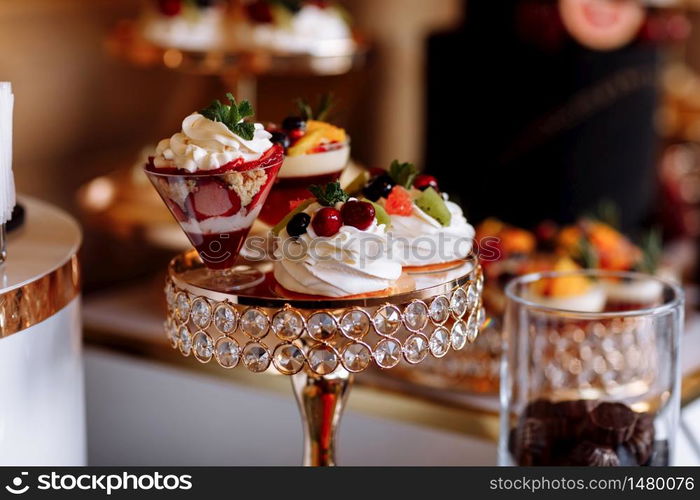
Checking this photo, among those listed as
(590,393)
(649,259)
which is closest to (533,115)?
(649,259)

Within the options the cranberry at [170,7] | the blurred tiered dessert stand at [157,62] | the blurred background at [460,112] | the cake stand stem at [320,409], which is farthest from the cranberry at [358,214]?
the cranberry at [170,7]

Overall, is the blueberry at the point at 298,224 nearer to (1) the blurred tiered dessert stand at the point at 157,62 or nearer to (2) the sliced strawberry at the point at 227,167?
(2) the sliced strawberry at the point at 227,167

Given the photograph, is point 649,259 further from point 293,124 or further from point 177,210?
point 177,210

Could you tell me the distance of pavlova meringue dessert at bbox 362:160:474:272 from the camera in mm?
1040

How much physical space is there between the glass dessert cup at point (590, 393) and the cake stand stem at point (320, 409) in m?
0.24

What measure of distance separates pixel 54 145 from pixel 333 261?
170 centimetres

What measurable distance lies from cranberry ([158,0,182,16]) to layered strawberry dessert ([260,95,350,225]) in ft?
3.39

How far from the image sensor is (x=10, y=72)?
234cm

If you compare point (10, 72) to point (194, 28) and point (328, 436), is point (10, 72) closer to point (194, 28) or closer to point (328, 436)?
point (194, 28)

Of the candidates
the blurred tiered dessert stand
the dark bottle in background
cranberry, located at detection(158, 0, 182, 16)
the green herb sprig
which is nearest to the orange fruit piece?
the green herb sprig

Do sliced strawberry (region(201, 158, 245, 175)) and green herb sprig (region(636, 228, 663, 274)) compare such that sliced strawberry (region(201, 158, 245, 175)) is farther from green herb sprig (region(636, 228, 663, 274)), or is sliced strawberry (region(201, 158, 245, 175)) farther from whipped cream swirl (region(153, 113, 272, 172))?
green herb sprig (region(636, 228, 663, 274))

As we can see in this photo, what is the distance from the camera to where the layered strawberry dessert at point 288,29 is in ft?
6.84

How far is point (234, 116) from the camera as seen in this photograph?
100 centimetres

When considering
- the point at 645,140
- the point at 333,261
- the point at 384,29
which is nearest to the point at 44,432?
the point at 333,261
